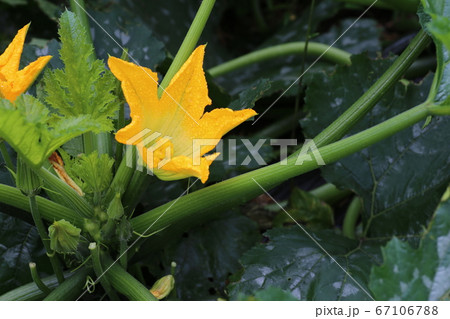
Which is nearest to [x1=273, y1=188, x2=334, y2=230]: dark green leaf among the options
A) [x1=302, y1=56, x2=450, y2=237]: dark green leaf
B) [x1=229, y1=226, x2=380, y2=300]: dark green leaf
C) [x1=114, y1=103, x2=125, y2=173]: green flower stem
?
[x1=302, y1=56, x2=450, y2=237]: dark green leaf

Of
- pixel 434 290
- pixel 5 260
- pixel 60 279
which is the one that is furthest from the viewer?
pixel 5 260

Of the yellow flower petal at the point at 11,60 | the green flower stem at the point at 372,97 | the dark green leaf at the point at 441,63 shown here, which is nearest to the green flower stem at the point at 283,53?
the green flower stem at the point at 372,97

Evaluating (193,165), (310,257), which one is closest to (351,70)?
(310,257)

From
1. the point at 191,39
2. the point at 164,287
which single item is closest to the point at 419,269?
the point at 164,287

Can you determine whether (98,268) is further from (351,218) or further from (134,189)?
(351,218)

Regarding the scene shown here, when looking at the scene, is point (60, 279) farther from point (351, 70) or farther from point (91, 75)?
point (351, 70)

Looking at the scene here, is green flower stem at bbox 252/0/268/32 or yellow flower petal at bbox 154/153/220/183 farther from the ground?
green flower stem at bbox 252/0/268/32

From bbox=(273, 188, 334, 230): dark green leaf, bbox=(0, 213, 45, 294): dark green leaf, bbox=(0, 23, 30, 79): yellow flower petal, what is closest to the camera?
bbox=(0, 23, 30, 79): yellow flower petal

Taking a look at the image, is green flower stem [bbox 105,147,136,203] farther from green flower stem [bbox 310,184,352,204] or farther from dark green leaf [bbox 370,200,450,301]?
green flower stem [bbox 310,184,352,204]

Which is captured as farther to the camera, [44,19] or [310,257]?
[44,19]
